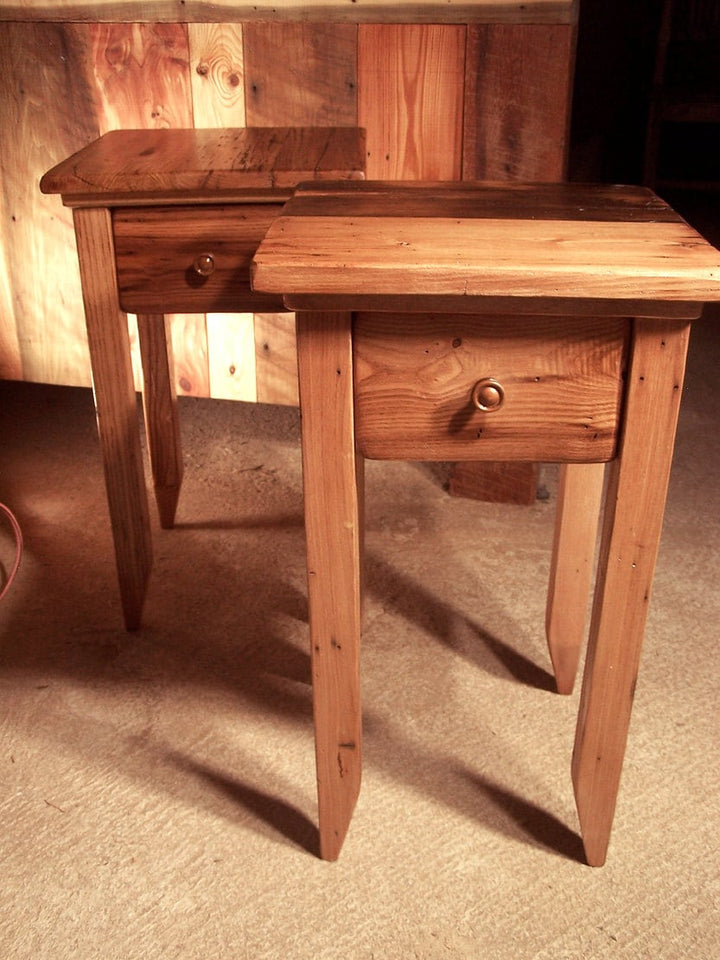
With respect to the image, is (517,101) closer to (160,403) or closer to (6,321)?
(160,403)

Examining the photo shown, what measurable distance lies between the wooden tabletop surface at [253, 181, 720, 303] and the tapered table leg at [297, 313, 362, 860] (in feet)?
0.19

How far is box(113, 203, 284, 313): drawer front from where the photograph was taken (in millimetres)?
1312

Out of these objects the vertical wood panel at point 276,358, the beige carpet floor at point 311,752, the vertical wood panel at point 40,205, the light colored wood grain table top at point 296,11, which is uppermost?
A: the light colored wood grain table top at point 296,11

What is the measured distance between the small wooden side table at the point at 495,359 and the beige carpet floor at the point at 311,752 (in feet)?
0.56

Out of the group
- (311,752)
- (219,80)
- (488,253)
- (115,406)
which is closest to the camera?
(488,253)

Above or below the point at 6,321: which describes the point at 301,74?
above

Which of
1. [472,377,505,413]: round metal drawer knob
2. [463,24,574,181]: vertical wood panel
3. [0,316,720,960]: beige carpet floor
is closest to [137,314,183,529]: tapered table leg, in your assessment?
[0,316,720,960]: beige carpet floor

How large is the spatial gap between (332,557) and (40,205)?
1.30 m

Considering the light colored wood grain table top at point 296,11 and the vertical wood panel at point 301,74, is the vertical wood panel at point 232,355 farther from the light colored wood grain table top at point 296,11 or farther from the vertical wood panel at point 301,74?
the light colored wood grain table top at point 296,11

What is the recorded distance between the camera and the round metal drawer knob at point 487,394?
0.94 m

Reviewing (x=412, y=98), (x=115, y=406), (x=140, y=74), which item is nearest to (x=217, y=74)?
(x=140, y=74)

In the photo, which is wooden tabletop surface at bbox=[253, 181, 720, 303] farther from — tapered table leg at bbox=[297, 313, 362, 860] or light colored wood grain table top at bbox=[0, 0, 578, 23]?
light colored wood grain table top at bbox=[0, 0, 578, 23]

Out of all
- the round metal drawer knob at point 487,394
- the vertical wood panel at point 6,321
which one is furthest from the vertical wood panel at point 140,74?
the round metal drawer knob at point 487,394

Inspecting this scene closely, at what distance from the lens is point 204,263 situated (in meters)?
1.33
